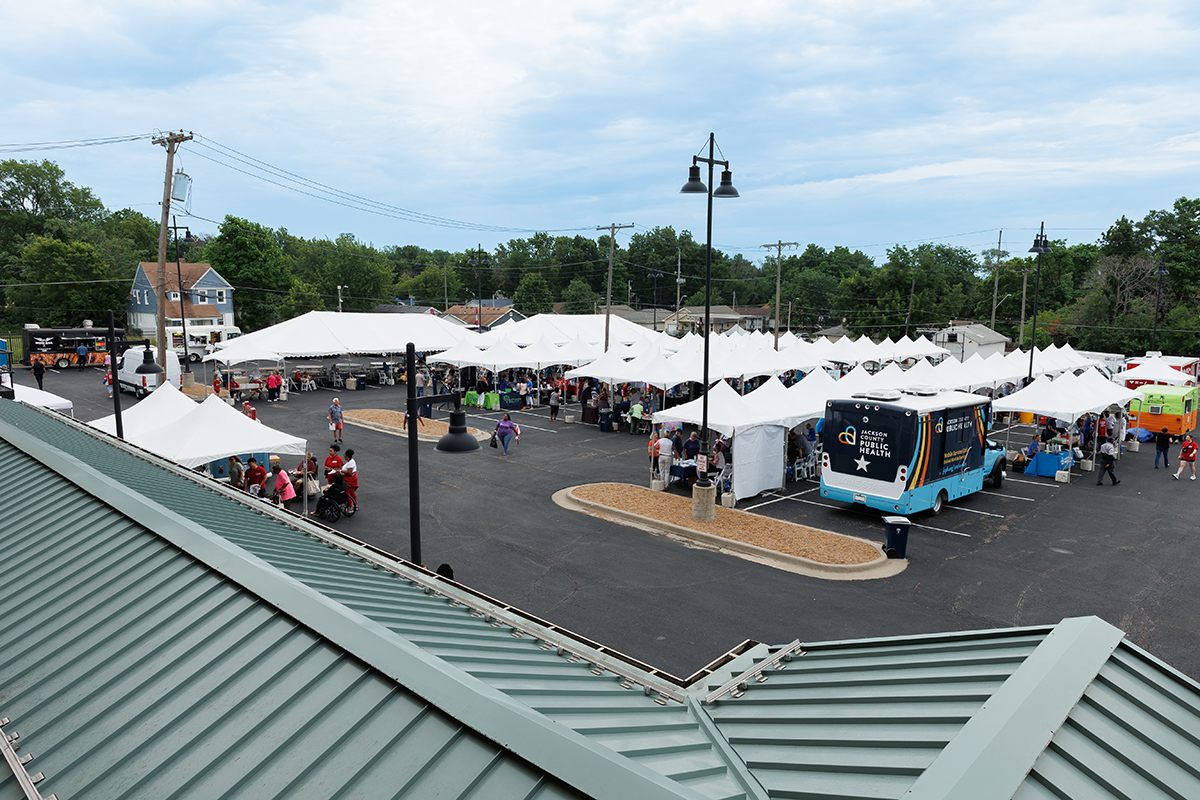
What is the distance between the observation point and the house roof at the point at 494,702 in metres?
2.88

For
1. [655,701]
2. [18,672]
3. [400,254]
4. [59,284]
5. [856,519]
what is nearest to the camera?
[655,701]

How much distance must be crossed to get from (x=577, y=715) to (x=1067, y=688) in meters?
2.26

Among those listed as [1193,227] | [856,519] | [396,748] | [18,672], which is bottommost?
[856,519]

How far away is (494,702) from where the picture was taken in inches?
119

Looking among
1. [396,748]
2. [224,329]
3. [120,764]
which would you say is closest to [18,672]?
[120,764]

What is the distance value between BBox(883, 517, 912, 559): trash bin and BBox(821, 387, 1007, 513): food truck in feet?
7.03

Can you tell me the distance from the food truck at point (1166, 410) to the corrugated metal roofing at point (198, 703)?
30683 mm

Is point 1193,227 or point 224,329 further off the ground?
point 1193,227

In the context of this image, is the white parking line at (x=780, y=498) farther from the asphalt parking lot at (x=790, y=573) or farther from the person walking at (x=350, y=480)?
the person walking at (x=350, y=480)

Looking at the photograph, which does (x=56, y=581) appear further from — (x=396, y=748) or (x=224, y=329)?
(x=224, y=329)

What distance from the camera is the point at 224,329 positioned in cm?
6438

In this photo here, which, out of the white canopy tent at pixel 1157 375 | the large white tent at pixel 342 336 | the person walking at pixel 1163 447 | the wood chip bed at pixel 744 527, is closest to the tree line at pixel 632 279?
the large white tent at pixel 342 336

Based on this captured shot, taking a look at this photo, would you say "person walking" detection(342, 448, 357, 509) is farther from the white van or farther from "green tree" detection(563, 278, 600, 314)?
"green tree" detection(563, 278, 600, 314)

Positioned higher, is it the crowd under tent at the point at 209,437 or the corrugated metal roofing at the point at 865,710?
the corrugated metal roofing at the point at 865,710
